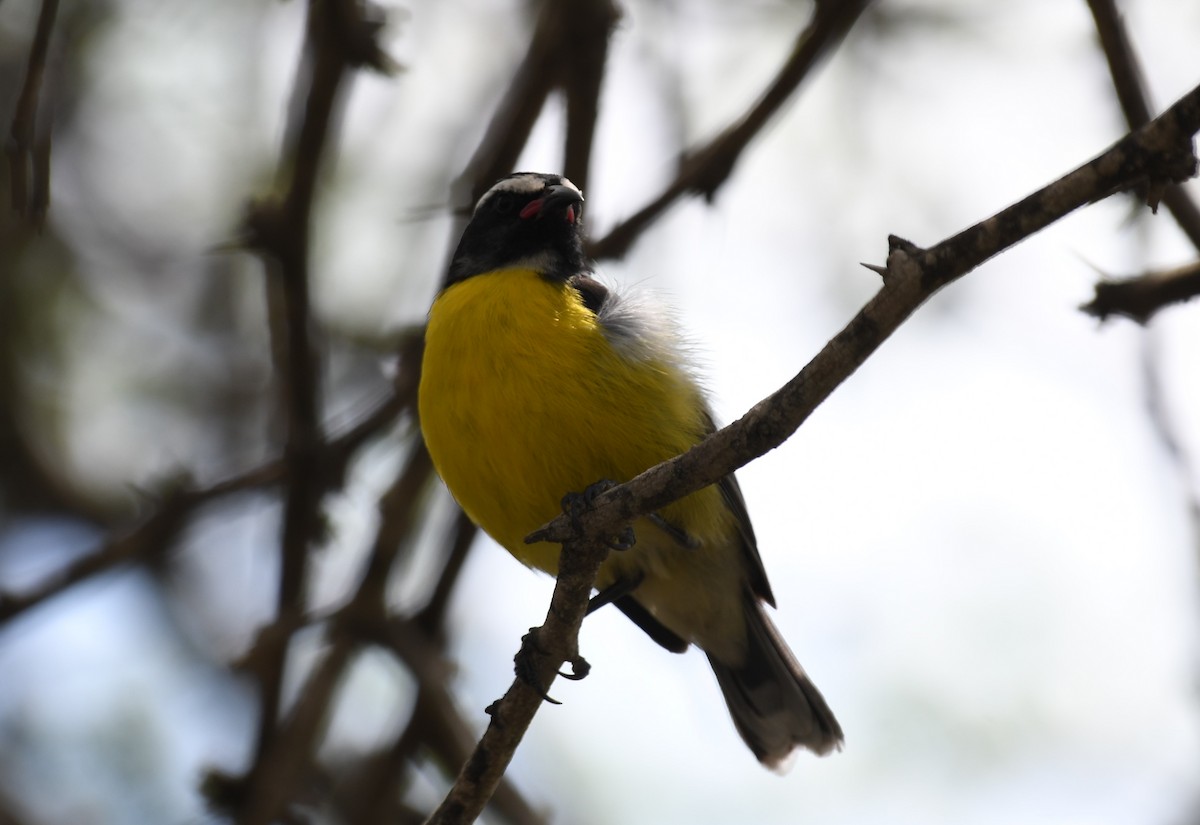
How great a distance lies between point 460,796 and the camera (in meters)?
3.57

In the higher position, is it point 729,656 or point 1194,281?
point 1194,281

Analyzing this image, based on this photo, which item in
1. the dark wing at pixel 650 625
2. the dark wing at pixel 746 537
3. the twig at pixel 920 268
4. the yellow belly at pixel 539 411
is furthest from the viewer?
the dark wing at pixel 650 625

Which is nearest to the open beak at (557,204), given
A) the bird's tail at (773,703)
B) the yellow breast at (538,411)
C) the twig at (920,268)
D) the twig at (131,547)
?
the yellow breast at (538,411)

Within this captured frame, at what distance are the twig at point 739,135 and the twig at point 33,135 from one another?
2.41 meters

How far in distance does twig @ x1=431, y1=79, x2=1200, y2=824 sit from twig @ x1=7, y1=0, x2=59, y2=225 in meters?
1.56

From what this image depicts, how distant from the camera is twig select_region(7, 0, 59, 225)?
324 cm

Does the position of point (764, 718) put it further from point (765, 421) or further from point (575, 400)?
point (765, 421)

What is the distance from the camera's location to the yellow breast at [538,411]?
4.32 metres

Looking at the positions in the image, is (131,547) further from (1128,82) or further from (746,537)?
(1128,82)

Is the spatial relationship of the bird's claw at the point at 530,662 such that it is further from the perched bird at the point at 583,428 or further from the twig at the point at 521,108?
the twig at the point at 521,108

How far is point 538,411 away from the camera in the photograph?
4309mm

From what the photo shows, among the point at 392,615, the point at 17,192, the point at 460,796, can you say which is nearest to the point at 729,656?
the point at 392,615

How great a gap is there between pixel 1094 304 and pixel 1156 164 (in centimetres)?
150

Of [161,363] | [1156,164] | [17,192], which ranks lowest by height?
[17,192]
